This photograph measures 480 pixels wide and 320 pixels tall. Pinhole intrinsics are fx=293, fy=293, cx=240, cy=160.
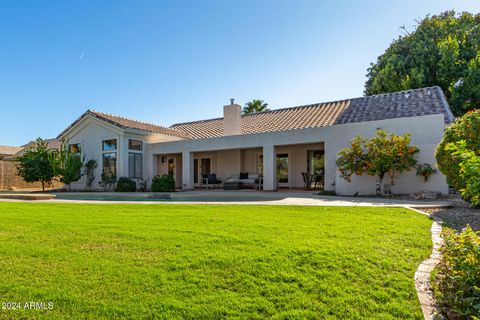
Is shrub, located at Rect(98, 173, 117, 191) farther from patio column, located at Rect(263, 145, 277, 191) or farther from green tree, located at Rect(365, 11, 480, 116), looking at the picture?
green tree, located at Rect(365, 11, 480, 116)

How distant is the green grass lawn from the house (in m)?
9.76

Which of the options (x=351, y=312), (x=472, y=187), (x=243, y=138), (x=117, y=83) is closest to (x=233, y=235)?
(x=351, y=312)

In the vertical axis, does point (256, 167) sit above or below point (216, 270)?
above

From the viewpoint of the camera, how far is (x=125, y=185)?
2044 centimetres

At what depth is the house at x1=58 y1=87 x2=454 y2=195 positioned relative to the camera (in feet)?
48.8

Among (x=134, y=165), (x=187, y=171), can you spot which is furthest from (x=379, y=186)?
(x=134, y=165)

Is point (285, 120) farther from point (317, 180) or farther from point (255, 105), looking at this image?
point (255, 105)

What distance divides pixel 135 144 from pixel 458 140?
20095 millimetres

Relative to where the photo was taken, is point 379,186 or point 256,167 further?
point 256,167

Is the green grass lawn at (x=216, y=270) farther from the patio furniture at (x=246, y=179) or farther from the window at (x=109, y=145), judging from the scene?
the window at (x=109, y=145)

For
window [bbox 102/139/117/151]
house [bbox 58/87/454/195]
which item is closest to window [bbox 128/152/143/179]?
house [bbox 58/87/454/195]

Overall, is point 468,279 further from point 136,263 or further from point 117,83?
point 117,83

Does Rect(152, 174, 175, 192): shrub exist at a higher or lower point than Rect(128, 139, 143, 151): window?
lower

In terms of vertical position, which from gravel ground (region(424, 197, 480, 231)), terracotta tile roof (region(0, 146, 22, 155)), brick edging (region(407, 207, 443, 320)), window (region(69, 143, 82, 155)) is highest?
terracotta tile roof (region(0, 146, 22, 155))
